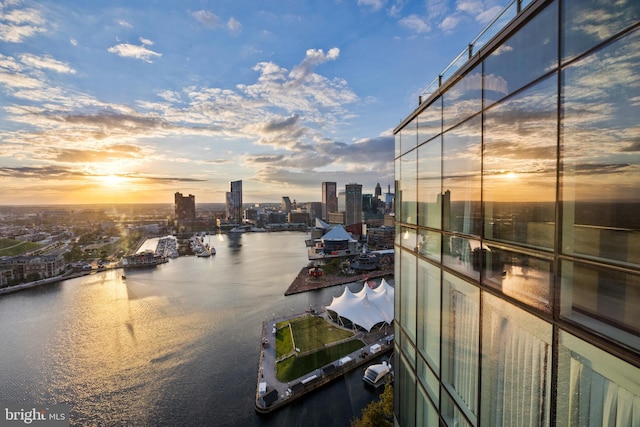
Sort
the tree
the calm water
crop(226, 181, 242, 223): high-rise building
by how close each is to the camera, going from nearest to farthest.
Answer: the tree → the calm water → crop(226, 181, 242, 223): high-rise building

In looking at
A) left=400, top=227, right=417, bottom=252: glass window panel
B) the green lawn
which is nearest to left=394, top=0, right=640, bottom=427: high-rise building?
left=400, top=227, right=417, bottom=252: glass window panel

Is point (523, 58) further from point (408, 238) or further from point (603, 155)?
point (408, 238)

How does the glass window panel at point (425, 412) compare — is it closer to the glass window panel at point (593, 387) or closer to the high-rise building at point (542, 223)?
the high-rise building at point (542, 223)

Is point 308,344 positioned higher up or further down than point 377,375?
further down

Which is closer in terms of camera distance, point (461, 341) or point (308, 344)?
point (461, 341)

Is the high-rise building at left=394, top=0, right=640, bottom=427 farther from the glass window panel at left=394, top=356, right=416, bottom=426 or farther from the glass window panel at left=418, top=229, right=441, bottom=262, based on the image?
the glass window panel at left=394, top=356, right=416, bottom=426

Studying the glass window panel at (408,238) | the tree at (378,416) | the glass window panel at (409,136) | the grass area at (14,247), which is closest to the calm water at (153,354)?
the tree at (378,416)

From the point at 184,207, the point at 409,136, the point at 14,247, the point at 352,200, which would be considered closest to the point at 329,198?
the point at 352,200
